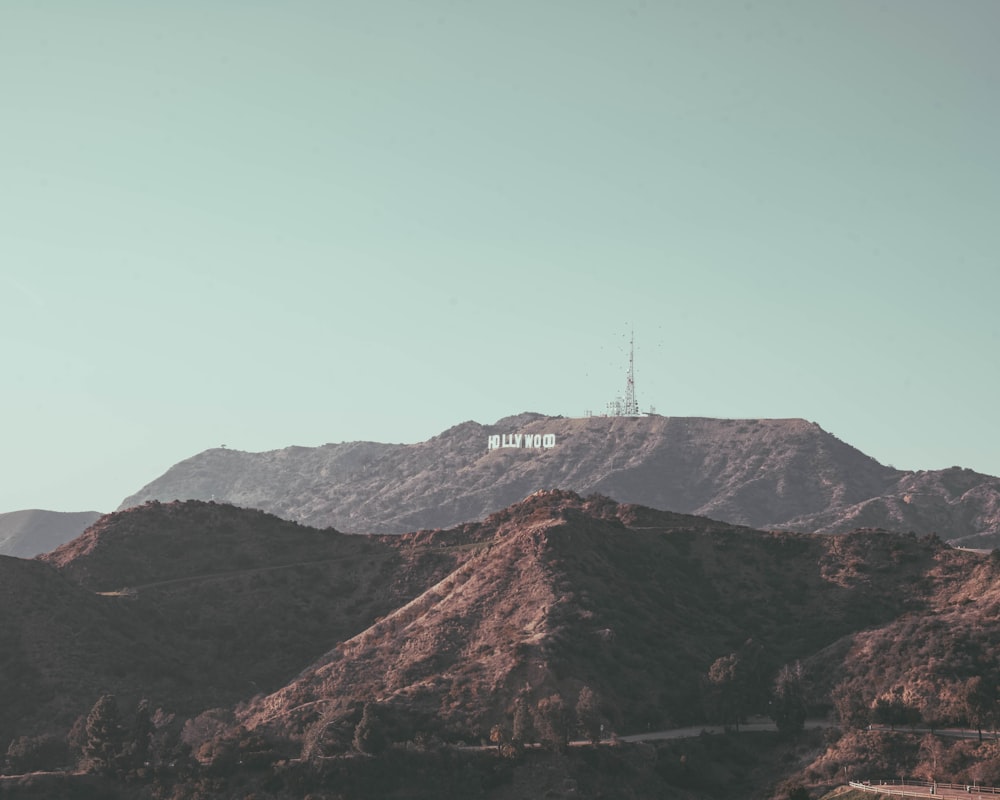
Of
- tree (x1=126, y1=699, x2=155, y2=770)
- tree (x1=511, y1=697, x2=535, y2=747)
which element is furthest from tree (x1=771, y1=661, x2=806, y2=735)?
tree (x1=126, y1=699, x2=155, y2=770)

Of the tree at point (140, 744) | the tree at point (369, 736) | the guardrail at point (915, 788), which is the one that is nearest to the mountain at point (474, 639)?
the tree at point (369, 736)

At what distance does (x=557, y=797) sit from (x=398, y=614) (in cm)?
4747

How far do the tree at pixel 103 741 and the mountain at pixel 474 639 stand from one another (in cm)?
389

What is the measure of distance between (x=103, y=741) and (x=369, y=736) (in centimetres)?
2101

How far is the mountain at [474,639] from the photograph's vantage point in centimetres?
10462

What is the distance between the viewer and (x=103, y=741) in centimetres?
10500

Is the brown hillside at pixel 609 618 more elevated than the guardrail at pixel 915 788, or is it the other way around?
the brown hillside at pixel 609 618

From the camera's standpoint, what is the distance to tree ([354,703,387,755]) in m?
105

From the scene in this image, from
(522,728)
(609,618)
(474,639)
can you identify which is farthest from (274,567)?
(522,728)

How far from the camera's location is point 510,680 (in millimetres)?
116250

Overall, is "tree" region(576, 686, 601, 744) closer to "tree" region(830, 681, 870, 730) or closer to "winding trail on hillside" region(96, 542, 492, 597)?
"tree" region(830, 681, 870, 730)

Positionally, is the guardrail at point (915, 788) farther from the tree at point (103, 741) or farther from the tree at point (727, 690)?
the tree at point (103, 741)

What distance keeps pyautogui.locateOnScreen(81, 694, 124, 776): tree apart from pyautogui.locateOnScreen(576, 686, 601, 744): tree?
36657 millimetres

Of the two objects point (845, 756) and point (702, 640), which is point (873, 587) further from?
point (845, 756)
